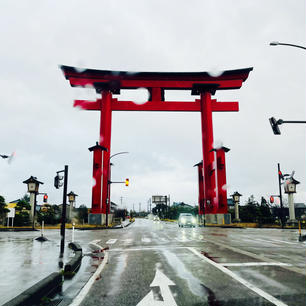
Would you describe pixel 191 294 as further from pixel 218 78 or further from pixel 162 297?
pixel 218 78

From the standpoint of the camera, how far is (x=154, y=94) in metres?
34.7

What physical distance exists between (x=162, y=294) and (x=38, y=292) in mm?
2045

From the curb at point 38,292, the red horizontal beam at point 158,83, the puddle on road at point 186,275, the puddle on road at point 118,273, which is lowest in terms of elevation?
the puddle on road at point 118,273

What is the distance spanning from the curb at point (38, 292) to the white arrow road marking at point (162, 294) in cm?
163

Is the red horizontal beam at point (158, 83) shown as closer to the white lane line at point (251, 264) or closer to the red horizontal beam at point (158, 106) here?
the red horizontal beam at point (158, 106)

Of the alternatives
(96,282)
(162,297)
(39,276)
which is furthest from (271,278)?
(39,276)

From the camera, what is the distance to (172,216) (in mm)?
89312

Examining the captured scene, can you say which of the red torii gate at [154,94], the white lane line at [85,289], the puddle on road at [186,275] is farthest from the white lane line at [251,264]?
the red torii gate at [154,94]

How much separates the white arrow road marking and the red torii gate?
27485 millimetres

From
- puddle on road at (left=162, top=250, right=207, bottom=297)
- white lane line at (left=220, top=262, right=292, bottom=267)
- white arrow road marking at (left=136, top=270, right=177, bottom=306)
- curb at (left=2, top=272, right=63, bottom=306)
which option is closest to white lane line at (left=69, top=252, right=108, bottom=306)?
curb at (left=2, top=272, right=63, bottom=306)

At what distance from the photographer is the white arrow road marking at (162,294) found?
4.33 meters

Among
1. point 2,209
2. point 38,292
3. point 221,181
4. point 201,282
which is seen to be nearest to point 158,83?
point 221,181

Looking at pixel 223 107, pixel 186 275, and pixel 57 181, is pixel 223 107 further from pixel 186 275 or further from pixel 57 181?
pixel 186 275

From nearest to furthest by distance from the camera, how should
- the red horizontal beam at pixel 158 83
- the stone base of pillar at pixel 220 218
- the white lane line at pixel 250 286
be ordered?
the white lane line at pixel 250 286 < the stone base of pillar at pixel 220 218 < the red horizontal beam at pixel 158 83
